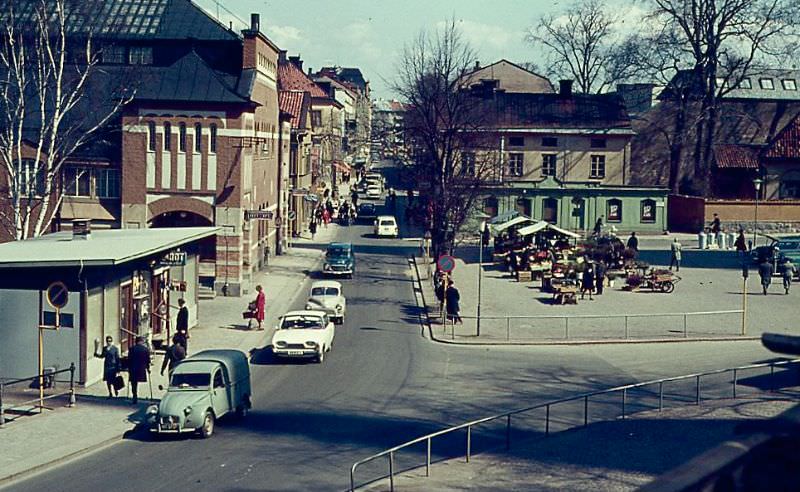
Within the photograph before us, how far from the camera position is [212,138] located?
139 ft

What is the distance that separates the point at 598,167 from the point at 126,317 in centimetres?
5051

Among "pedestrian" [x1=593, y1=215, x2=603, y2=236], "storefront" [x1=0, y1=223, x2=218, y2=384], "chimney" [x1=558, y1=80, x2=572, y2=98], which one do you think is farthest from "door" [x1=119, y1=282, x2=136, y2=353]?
"chimney" [x1=558, y1=80, x2=572, y2=98]

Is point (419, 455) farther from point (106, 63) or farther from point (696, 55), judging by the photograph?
point (696, 55)

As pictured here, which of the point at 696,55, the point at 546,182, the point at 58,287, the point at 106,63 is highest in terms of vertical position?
the point at 696,55

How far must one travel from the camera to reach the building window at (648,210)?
66438 mm

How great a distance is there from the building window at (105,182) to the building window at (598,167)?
129 feet

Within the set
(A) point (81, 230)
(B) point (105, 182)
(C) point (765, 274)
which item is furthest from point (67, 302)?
(C) point (765, 274)

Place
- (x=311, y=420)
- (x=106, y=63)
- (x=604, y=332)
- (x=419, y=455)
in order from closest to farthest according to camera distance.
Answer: (x=419, y=455), (x=311, y=420), (x=604, y=332), (x=106, y=63)

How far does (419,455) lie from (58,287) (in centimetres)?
974

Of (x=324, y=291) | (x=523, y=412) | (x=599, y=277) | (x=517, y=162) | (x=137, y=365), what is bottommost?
(x=523, y=412)

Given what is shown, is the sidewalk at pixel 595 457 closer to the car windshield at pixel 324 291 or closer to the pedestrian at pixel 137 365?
the pedestrian at pixel 137 365

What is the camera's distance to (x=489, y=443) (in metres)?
19.9

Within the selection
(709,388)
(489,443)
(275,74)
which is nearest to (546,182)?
(275,74)

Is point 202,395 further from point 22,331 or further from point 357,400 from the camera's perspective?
point 22,331
